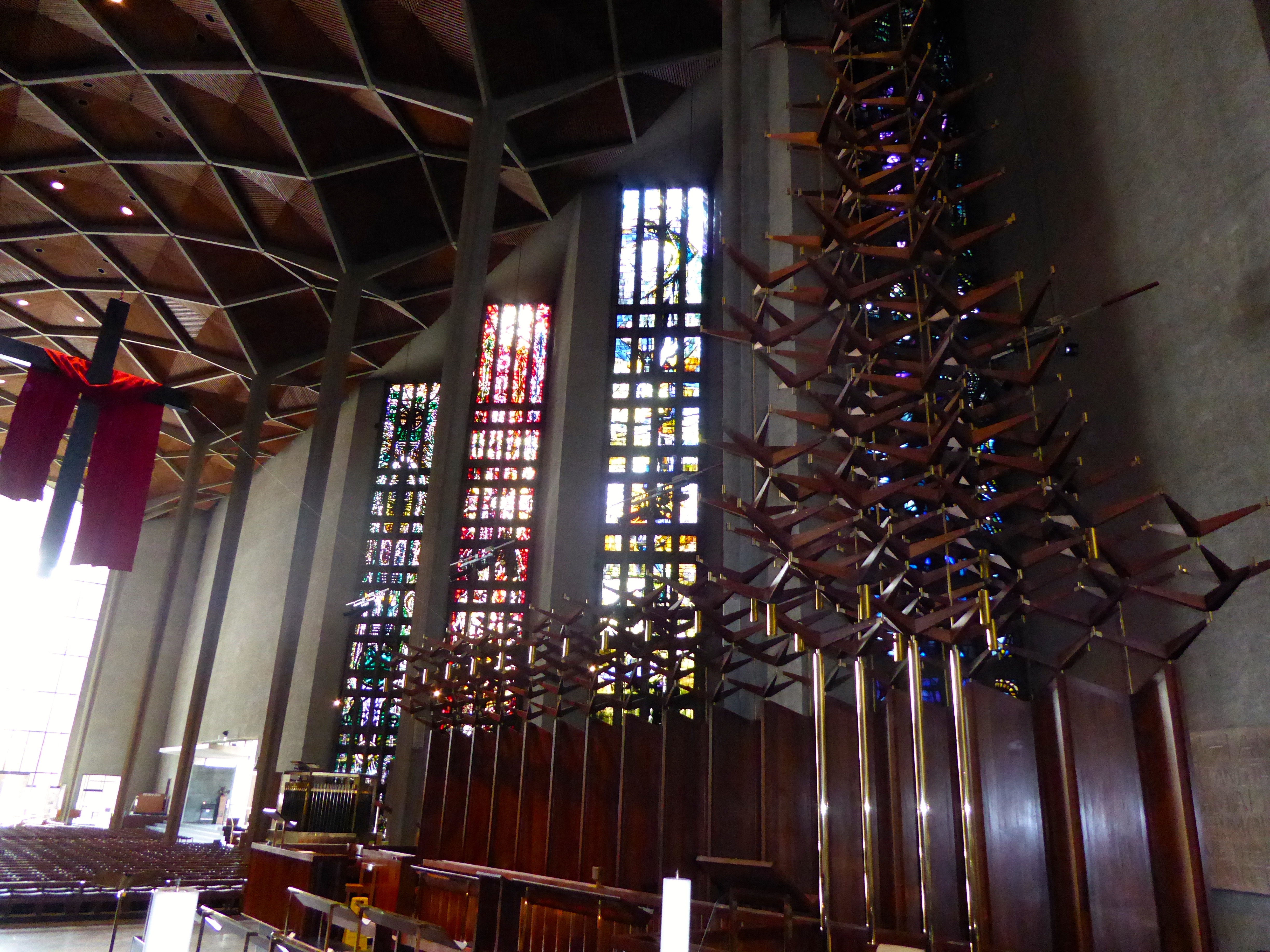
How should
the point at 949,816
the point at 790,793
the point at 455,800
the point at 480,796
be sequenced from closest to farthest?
the point at 949,816 → the point at 790,793 → the point at 480,796 → the point at 455,800

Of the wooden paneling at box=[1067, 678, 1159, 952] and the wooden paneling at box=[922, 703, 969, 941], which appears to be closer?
the wooden paneling at box=[1067, 678, 1159, 952]

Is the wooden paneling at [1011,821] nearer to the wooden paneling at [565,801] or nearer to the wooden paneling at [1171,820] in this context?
the wooden paneling at [1171,820]

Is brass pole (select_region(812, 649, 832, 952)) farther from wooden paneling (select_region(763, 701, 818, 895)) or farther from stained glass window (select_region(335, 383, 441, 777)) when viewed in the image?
stained glass window (select_region(335, 383, 441, 777))

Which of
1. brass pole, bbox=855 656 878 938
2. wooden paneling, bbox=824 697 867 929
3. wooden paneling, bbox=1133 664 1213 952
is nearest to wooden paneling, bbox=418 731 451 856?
wooden paneling, bbox=824 697 867 929

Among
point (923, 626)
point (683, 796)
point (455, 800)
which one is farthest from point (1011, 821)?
point (455, 800)

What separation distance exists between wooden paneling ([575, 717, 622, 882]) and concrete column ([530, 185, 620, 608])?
234 inches

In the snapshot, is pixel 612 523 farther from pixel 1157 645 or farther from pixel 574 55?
pixel 1157 645

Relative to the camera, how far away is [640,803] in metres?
7.40

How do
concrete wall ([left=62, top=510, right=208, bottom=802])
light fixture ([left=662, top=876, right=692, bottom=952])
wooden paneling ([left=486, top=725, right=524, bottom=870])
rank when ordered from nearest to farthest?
light fixture ([left=662, top=876, right=692, bottom=952]) < wooden paneling ([left=486, top=725, right=524, bottom=870]) < concrete wall ([left=62, top=510, right=208, bottom=802])

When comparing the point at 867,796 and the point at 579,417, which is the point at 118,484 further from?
the point at 867,796

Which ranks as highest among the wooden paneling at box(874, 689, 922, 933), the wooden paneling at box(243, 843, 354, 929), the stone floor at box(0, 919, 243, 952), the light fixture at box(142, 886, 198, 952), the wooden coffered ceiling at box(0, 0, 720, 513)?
the wooden coffered ceiling at box(0, 0, 720, 513)

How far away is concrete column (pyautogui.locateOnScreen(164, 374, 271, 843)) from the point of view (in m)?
18.1

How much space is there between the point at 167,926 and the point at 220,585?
1886cm

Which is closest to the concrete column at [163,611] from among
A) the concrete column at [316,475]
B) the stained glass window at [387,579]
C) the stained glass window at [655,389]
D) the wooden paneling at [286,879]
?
the concrete column at [316,475]
